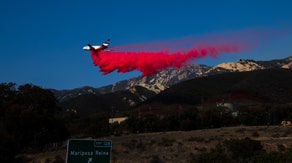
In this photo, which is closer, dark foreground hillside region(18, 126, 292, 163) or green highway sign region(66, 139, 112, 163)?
green highway sign region(66, 139, 112, 163)

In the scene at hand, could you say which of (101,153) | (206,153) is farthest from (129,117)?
(101,153)

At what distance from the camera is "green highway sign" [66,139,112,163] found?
11.0 m

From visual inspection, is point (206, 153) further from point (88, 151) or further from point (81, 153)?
point (81, 153)

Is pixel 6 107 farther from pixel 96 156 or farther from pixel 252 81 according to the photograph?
pixel 252 81

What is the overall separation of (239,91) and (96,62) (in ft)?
444

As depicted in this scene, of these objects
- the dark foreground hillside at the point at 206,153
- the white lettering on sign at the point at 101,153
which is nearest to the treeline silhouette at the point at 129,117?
the dark foreground hillside at the point at 206,153

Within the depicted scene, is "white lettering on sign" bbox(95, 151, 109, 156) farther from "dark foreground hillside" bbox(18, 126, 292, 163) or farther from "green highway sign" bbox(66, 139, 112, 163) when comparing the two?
"dark foreground hillside" bbox(18, 126, 292, 163)

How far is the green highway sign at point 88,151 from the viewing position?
1105 cm

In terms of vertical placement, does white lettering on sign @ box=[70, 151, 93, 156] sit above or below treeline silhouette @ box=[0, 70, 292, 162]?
below

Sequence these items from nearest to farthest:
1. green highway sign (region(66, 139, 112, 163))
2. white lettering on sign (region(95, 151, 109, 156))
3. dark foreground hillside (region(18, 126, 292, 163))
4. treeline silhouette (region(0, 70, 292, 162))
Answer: green highway sign (region(66, 139, 112, 163))
white lettering on sign (region(95, 151, 109, 156))
dark foreground hillside (region(18, 126, 292, 163))
treeline silhouette (region(0, 70, 292, 162))

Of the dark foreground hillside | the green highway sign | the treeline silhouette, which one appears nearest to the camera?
the green highway sign

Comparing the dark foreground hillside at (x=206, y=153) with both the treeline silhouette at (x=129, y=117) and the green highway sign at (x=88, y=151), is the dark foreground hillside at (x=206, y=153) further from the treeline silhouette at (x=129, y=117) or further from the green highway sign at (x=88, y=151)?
the green highway sign at (x=88, y=151)

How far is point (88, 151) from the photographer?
36.8 ft

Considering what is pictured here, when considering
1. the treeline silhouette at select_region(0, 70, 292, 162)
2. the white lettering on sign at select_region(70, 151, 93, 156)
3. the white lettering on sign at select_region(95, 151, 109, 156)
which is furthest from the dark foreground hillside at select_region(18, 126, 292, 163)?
the white lettering on sign at select_region(70, 151, 93, 156)
